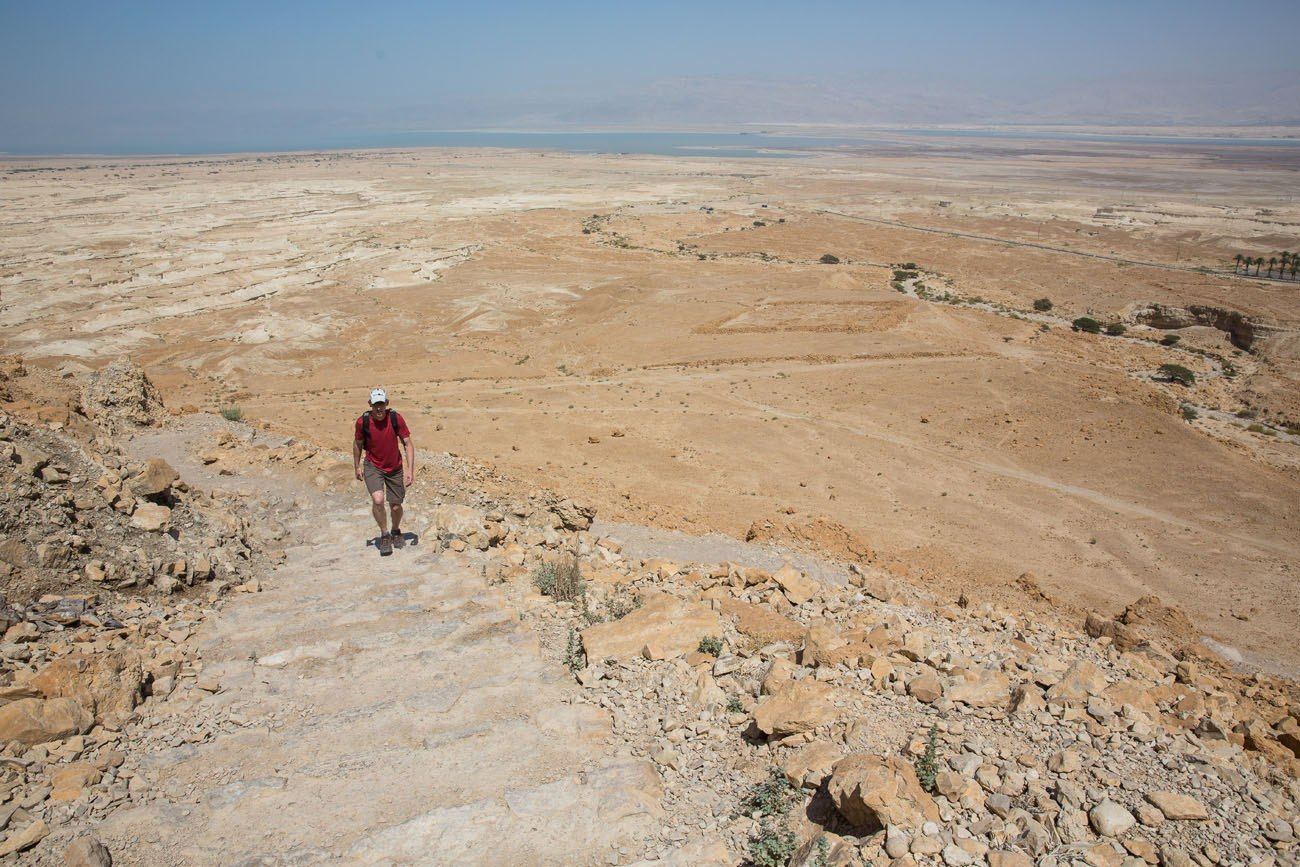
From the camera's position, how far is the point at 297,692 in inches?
219

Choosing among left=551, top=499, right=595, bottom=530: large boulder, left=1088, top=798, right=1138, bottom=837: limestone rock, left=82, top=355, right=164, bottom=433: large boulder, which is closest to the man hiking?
left=551, top=499, right=595, bottom=530: large boulder

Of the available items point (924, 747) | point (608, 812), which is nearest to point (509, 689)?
point (608, 812)

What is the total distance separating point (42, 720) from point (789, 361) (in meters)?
25.4

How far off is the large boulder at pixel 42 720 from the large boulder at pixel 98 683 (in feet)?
0.27

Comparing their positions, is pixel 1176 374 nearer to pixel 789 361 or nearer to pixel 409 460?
pixel 789 361

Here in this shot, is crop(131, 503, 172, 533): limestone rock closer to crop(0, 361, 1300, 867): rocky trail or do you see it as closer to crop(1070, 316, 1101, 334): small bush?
crop(0, 361, 1300, 867): rocky trail

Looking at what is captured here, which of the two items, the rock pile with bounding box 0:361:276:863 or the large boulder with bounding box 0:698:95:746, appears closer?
the rock pile with bounding box 0:361:276:863

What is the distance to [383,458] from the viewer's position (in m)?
8.14

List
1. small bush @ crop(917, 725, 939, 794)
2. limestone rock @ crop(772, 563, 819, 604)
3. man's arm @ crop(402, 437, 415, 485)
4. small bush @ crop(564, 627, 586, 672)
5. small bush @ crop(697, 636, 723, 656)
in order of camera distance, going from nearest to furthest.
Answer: small bush @ crop(917, 725, 939, 794) < small bush @ crop(564, 627, 586, 672) < small bush @ crop(697, 636, 723, 656) < man's arm @ crop(402, 437, 415, 485) < limestone rock @ crop(772, 563, 819, 604)

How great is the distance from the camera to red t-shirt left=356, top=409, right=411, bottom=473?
8.10m

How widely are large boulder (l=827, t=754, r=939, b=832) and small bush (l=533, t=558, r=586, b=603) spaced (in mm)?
3602

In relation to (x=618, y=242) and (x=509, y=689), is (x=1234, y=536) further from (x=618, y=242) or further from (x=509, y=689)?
(x=618, y=242)

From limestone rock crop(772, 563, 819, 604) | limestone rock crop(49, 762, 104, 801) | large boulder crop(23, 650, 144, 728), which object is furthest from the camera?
limestone rock crop(772, 563, 819, 604)

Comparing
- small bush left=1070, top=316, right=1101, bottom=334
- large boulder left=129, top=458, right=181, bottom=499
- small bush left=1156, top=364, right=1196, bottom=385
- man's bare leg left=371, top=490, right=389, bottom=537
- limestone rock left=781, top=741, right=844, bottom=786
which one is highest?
large boulder left=129, top=458, right=181, bottom=499
